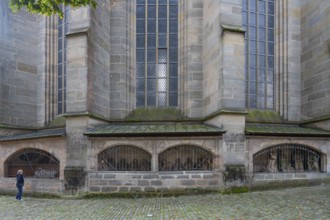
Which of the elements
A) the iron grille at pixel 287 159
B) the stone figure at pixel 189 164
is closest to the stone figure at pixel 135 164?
the stone figure at pixel 189 164

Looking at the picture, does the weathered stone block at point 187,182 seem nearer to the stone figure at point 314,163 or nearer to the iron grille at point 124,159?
the iron grille at point 124,159

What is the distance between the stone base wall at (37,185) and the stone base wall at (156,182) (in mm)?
1212

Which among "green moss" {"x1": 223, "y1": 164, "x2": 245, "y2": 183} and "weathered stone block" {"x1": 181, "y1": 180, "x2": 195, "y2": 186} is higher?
"green moss" {"x1": 223, "y1": 164, "x2": 245, "y2": 183}

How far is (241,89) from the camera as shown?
1002cm

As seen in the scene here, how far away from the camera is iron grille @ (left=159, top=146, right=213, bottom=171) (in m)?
9.85

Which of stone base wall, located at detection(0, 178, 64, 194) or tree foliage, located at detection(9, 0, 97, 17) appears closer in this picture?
tree foliage, located at detection(9, 0, 97, 17)

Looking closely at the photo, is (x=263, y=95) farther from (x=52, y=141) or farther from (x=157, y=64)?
(x=52, y=141)

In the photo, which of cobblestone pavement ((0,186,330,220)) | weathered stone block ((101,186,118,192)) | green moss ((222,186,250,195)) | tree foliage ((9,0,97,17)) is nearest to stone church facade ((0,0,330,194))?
weathered stone block ((101,186,118,192))

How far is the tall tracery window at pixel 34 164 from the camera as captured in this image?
1067 cm

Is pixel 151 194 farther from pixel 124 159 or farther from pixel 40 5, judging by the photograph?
pixel 40 5

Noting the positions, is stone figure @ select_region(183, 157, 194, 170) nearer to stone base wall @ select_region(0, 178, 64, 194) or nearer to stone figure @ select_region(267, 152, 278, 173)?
stone figure @ select_region(267, 152, 278, 173)

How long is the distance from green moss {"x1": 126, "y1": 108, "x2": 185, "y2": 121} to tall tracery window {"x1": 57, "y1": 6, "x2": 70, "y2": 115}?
3.25m

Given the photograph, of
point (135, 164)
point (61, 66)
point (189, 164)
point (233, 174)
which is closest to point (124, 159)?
point (135, 164)

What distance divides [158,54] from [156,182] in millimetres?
5497
